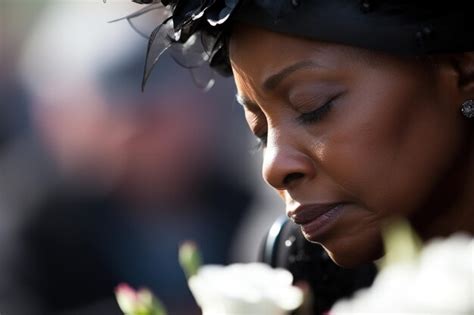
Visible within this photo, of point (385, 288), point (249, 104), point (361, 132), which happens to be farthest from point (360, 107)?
point (385, 288)

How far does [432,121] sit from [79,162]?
2186 millimetres

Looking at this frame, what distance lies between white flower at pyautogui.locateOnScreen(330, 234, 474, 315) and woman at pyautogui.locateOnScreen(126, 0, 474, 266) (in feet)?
2.76

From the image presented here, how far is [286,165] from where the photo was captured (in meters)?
1.99

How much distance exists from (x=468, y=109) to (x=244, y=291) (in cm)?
87

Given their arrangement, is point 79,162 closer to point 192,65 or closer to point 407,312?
point 192,65

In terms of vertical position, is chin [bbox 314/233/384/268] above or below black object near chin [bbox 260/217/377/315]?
above

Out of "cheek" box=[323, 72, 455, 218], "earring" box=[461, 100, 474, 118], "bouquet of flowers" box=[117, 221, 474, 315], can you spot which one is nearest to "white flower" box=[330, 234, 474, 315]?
"bouquet of flowers" box=[117, 221, 474, 315]

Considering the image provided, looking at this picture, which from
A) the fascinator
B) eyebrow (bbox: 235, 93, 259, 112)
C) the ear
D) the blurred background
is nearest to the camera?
the fascinator

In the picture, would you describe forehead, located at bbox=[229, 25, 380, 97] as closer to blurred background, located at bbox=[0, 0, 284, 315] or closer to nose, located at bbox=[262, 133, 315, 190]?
nose, located at bbox=[262, 133, 315, 190]

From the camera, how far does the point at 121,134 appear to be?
3908 millimetres

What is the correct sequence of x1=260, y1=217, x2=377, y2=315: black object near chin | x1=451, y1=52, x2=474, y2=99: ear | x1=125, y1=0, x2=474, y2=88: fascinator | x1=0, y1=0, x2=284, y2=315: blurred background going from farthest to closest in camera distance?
x1=0, y1=0, x2=284, y2=315: blurred background, x1=260, y1=217, x2=377, y2=315: black object near chin, x1=451, y1=52, x2=474, y2=99: ear, x1=125, y1=0, x2=474, y2=88: fascinator

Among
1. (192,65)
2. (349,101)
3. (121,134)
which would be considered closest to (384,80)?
(349,101)

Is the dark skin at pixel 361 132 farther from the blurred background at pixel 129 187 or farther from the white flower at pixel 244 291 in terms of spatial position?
the blurred background at pixel 129 187

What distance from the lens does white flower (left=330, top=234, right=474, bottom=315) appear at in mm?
1039
